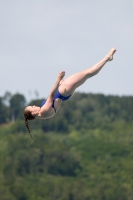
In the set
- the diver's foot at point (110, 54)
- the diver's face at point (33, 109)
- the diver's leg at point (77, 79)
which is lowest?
the diver's face at point (33, 109)

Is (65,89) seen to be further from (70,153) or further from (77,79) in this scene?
(70,153)

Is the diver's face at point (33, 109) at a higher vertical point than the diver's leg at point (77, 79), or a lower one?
lower

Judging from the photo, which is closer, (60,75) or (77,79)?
(60,75)

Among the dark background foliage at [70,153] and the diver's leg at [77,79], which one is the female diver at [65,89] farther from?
the dark background foliage at [70,153]

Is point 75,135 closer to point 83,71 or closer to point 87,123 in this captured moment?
point 87,123

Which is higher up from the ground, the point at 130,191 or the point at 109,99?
the point at 109,99

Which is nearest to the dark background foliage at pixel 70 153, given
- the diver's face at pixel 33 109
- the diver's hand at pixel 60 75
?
the diver's face at pixel 33 109

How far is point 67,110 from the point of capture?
7520 inches

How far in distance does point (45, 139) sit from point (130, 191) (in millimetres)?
38145

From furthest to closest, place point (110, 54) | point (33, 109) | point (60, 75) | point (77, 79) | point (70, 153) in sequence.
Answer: point (70, 153) → point (33, 109) → point (110, 54) → point (77, 79) → point (60, 75)

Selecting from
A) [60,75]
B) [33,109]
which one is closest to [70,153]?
[33,109]

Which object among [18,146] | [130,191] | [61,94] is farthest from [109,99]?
[61,94]

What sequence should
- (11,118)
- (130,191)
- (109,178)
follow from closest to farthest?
1. (130,191)
2. (109,178)
3. (11,118)

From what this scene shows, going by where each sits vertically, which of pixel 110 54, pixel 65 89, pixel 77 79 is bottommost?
pixel 65 89
